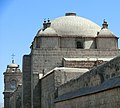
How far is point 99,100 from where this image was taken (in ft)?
48.3

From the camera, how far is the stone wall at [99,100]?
12909mm

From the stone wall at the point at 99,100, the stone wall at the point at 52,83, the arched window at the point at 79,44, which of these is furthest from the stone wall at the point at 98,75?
the arched window at the point at 79,44

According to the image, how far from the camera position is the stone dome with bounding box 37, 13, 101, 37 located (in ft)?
109

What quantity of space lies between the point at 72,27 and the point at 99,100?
19204 mm

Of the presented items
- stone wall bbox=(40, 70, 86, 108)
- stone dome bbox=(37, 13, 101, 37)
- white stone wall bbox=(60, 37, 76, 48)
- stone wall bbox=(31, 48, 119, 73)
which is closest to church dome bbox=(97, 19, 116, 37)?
stone dome bbox=(37, 13, 101, 37)

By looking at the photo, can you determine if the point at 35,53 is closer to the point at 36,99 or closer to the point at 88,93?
the point at 36,99

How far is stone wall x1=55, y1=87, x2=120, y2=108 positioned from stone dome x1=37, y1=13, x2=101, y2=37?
45.1 ft

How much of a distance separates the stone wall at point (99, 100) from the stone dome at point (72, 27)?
13.7 meters

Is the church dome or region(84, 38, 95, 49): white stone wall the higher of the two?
the church dome

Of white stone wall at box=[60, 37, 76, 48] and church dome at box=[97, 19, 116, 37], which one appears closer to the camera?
white stone wall at box=[60, 37, 76, 48]

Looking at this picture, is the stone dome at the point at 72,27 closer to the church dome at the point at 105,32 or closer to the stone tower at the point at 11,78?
the church dome at the point at 105,32

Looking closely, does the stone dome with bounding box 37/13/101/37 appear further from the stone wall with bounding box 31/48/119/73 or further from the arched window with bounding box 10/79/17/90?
the arched window with bounding box 10/79/17/90

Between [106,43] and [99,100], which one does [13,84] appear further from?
[99,100]

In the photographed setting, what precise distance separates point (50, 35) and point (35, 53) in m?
2.14
